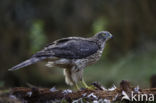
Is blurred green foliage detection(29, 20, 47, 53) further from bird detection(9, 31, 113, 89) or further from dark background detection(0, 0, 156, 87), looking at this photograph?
bird detection(9, 31, 113, 89)

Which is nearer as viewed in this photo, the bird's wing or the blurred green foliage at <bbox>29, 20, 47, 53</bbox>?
the bird's wing

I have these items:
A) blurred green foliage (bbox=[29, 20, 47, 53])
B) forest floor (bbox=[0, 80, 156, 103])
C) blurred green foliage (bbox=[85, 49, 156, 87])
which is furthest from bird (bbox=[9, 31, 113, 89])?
blurred green foliage (bbox=[29, 20, 47, 53])

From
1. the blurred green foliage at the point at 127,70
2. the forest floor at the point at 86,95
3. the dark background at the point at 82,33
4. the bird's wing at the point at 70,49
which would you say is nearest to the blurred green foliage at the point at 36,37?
the dark background at the point at 82,33

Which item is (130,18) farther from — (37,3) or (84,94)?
(84,94)

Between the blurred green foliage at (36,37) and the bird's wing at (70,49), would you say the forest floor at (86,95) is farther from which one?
the blurred green foliage at (36,37)

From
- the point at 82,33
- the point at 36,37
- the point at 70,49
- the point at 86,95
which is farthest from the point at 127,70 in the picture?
the point at 86,95
